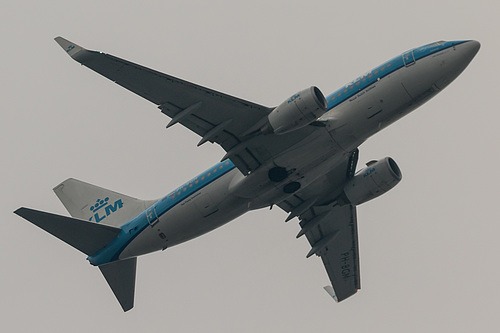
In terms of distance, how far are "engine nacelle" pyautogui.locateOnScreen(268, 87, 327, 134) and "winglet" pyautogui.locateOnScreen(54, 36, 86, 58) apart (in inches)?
399

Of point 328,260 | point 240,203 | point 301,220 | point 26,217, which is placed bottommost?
point 328,260

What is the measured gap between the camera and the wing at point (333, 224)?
1932 inches

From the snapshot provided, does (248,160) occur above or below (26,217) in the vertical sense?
below

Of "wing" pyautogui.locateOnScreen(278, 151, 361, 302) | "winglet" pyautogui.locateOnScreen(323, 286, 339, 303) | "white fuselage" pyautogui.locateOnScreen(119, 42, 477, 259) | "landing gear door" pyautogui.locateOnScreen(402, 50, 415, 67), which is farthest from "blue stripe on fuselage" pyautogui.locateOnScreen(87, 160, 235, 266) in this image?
"winglet" pyautogui.locateOnScreen(323, 286, 339, 303)

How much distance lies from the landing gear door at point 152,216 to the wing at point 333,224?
786 centimetres

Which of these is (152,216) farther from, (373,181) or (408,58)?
(408,58)

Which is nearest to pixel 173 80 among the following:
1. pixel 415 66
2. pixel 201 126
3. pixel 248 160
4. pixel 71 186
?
pixel 201 126

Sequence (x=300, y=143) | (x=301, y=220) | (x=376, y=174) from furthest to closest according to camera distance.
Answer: (x=301, y=220) < (x=376, y=174) < (x=300, y=143)

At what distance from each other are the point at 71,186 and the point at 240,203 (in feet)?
45.8

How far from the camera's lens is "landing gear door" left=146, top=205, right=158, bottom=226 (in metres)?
46.9

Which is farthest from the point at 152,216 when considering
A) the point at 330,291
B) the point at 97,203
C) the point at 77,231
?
the point at 330,291

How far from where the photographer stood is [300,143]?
4309 cm

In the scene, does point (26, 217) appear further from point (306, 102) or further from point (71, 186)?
point (306, 102)

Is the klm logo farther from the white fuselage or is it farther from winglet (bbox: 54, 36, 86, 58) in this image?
winglet (bbox: 54, 36, 86, 58)
